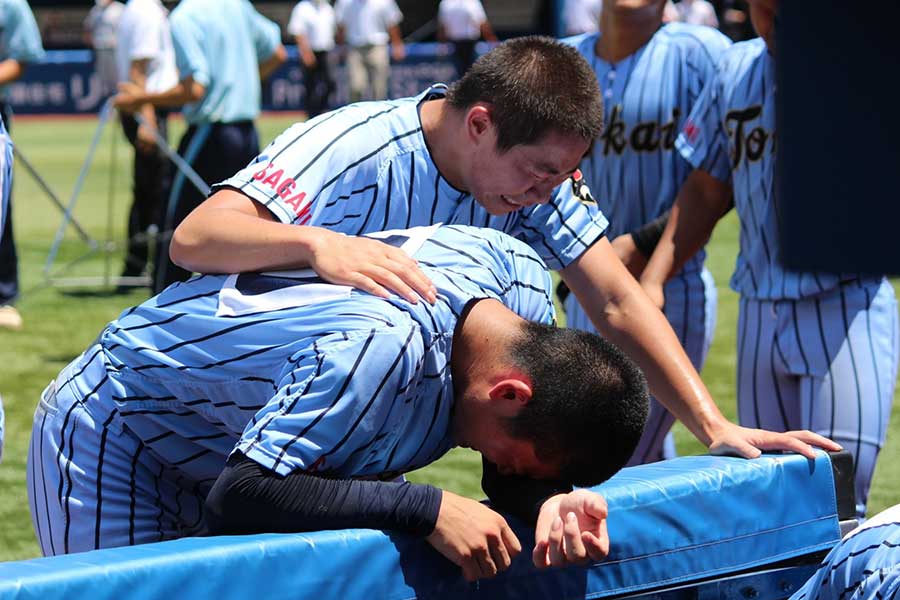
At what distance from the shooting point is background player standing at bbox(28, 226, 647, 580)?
1942 millimetres

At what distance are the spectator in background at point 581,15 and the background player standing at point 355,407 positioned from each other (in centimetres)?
1715

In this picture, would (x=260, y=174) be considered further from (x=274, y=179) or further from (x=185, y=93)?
(x=185, y=93)

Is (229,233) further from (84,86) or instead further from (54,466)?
(84,86)

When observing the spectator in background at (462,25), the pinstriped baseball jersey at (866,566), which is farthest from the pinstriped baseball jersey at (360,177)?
the spectator in background at (462,25)

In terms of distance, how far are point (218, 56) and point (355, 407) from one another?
565cm

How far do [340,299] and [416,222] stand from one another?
69 centimetres

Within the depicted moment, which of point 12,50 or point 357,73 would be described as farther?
point 357,73

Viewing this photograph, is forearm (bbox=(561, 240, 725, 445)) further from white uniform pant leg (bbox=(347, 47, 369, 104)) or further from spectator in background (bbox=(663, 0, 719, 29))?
spectator in background (bbox=(663, 0, 719, 29))

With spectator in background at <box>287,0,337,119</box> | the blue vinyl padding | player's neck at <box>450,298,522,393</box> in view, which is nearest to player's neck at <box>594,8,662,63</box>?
the blue vinyl padding

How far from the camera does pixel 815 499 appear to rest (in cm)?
275

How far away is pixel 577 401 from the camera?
202 cm

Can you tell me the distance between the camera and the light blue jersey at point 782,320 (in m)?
3.52

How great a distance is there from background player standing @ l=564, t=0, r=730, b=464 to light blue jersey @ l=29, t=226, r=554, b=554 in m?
1.90

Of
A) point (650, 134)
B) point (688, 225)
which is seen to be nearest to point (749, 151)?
point (688, 225)
